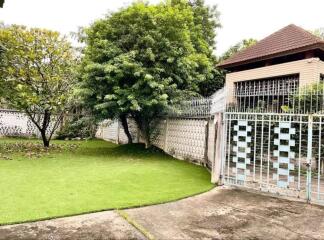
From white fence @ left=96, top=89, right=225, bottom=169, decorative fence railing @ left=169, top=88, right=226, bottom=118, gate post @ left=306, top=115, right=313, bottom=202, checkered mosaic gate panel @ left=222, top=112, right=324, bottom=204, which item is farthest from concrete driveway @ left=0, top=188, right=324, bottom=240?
decorative fence railing @ left=169, top=88, right=226, bottom=118

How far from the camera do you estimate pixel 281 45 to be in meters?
13.0

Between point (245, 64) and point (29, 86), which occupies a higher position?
point (245, 64)

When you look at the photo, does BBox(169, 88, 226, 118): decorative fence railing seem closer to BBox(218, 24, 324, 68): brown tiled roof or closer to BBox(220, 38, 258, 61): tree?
BBox(218, 24, 324, 68): brown tiled roof

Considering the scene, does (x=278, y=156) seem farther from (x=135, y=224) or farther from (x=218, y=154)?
(x=135, y=224)

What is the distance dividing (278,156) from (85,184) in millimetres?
3879

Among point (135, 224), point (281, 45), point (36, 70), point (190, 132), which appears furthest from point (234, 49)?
point (135, 224)

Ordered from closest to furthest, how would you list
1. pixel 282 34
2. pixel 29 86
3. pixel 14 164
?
pixel 14 164, pixel 29 86, pixel 282 34

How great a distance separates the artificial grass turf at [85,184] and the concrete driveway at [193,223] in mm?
339

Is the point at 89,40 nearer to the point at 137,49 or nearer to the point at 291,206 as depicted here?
the point at 137,49

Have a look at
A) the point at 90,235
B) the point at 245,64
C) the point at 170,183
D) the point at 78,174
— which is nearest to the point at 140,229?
the point at 90,235

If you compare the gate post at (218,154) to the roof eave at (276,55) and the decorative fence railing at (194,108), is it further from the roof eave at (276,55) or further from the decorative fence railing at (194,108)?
the roof eave at (276,55)

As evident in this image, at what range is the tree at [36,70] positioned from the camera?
37.4 ft

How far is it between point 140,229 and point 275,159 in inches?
132

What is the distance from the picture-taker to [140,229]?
12.6ft
